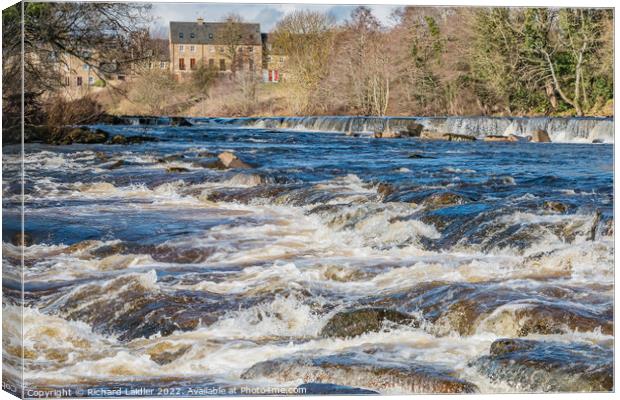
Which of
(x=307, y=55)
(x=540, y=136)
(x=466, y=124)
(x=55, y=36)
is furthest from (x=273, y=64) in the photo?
(x=540, y=136)

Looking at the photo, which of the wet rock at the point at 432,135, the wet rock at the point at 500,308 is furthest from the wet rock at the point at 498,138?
Result: the wet rock at the point at 500,308

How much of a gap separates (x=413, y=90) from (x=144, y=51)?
7.95 feet

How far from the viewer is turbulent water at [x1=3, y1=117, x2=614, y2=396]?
930 centimetres

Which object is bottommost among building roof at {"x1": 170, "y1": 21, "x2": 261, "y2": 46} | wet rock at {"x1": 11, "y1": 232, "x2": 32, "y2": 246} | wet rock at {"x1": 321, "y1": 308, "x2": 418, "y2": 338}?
wet rock at {"x1": 321, "y1": 308, "x2": 418, "y2": 338}

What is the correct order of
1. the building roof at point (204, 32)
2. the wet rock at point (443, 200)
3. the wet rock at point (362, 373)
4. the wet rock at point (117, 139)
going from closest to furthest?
1. the wet rock at point (362, 373)
2. the building roof at point (204, 32)
3. the wet rock at point (117, 139)
4. the wet rock at point (443, 200)

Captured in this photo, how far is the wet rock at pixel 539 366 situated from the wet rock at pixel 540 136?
2067mm

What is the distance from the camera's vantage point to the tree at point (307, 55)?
10.1m

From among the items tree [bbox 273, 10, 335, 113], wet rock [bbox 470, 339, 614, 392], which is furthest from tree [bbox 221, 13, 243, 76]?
wet rock [bbox 470, 339, 614, 392]

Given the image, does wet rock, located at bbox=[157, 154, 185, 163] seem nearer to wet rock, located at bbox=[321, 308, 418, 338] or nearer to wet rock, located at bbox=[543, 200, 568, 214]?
wet rock, located at bbox=[321, 308, 418, 338]

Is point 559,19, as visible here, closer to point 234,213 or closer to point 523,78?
point 523,78

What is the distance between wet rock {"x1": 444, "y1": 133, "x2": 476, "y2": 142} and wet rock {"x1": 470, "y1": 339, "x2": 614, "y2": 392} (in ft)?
6.65

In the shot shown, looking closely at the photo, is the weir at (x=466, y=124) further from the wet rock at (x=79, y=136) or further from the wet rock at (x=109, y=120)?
the wet rock at (x=79, y=136)

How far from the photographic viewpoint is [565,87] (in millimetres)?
10562

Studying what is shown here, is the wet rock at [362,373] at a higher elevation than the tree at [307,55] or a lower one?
lower
